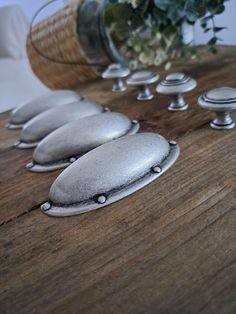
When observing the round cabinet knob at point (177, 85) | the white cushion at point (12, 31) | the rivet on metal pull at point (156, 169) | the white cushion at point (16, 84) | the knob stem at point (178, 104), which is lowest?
the white cushion at point (16, 84)

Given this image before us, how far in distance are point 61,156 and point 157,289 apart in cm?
21

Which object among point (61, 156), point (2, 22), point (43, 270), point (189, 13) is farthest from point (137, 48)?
point (2, 22)

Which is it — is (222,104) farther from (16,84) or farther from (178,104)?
(16,84)

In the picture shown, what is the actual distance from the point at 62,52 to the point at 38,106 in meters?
0.30

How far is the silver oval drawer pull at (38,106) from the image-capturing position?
560 mm

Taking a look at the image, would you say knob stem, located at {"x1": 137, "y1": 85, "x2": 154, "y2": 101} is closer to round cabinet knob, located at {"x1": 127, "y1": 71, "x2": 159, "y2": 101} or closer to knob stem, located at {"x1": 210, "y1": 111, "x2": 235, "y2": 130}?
round cabinet knob, located at {"x1": 127, "y1": 71, "x2": 159, "y2": 101}

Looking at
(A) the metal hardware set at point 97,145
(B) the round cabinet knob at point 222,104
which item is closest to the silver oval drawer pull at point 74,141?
(A) the metal hardware set at point 97,145

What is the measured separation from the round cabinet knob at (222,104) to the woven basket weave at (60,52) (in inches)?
17.1

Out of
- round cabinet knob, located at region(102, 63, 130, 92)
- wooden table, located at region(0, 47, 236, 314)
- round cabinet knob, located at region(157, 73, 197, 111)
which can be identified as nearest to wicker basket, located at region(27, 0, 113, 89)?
round cabinet knob, located at region(102, 63, 130, 92)

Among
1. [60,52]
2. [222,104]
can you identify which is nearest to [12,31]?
[60,52]

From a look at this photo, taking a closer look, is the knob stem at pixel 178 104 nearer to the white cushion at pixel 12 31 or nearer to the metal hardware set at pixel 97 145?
the metal hardware set at pixel 97 145

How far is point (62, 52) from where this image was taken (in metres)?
0.82

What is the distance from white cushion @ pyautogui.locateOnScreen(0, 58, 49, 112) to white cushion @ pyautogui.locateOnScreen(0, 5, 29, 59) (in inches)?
1.9

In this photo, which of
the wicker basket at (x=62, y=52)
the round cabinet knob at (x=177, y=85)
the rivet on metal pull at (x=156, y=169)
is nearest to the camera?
the rivet on metal pull at (x=156, y=169)
